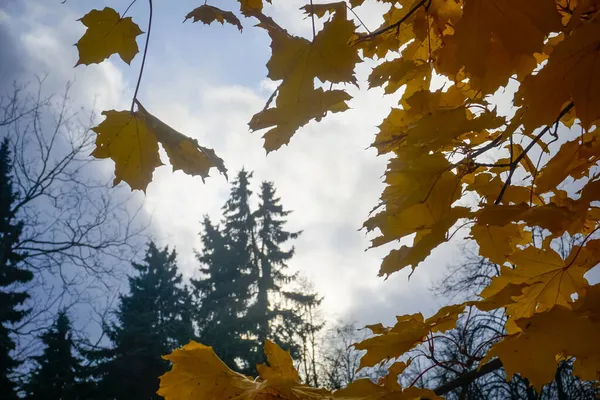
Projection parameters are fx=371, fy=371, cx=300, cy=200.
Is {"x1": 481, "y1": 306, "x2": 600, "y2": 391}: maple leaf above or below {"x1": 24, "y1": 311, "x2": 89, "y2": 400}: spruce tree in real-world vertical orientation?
below

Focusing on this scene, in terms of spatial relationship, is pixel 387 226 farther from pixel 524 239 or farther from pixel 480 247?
pixel 524 239

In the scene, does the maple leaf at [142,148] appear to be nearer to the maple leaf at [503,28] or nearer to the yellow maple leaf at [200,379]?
the yellow maple leaf at [200,379]

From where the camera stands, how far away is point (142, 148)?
1.04m

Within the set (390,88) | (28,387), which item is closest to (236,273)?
(28,387)

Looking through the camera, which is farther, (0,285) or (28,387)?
(0,285)

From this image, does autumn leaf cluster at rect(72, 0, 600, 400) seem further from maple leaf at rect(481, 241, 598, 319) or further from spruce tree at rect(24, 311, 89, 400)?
spruce tree at rect(24, 311, 89, 400)

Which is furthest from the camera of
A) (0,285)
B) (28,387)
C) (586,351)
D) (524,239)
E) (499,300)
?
(0,285)

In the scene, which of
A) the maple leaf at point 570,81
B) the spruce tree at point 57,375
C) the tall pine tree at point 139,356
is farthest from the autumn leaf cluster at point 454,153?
the tall pine tree at point 139,356

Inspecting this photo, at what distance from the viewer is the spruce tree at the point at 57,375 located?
42.4 ft

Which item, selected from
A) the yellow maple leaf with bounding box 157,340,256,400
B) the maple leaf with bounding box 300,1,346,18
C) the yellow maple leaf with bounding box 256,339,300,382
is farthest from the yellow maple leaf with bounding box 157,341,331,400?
the maple leaf with bounding box 300,1,346,18

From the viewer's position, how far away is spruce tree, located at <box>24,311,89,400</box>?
12.9 metres

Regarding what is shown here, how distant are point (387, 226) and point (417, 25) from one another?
77cm

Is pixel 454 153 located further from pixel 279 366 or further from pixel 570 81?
pixel 279 366

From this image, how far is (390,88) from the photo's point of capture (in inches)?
55.9
